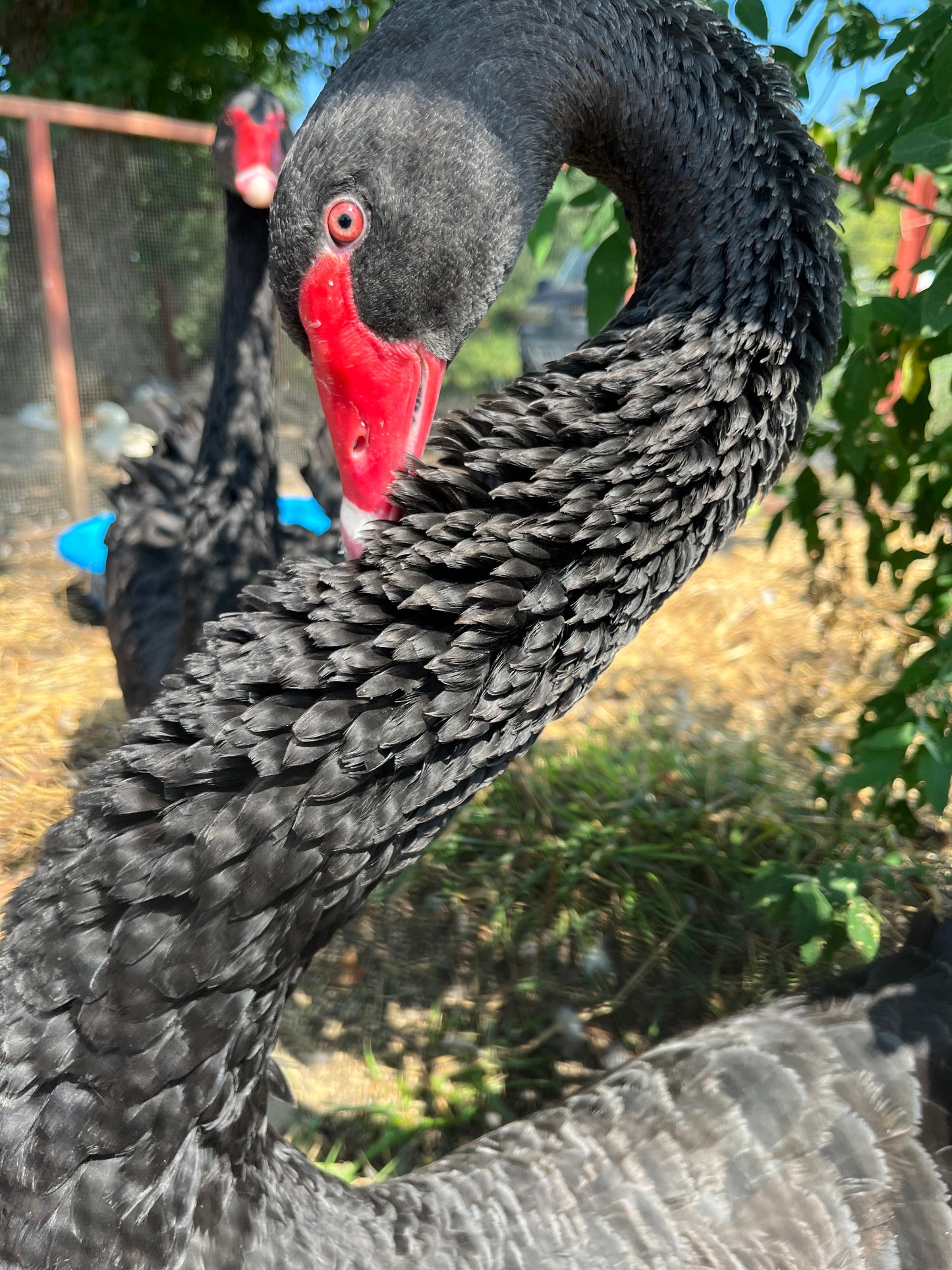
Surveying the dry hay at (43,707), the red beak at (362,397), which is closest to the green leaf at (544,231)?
the red beak at (362,397)

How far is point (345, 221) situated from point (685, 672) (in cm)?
312

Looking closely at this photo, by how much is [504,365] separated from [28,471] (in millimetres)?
7536

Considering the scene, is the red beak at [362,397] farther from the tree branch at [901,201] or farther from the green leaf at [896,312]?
the tree branch at [901,201]

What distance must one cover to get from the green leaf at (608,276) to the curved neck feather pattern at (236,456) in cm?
118

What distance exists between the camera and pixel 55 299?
5273 millimetres

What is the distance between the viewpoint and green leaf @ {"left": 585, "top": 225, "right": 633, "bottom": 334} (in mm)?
1797

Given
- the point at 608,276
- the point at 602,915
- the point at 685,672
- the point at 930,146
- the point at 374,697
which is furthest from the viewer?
the point at 685,672

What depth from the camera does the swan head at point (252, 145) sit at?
8.77 feet

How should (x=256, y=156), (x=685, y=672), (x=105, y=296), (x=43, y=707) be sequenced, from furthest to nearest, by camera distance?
(x=105, y=296) < (x=685, y=672) < (x=43, y=707) < (x=256, y=156)

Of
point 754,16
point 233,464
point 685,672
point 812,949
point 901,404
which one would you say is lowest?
point 685,672

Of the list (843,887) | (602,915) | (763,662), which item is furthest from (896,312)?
(763,662)

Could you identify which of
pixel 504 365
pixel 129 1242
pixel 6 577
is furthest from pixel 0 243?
pixel 504 365

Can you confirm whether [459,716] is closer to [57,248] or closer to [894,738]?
A: [894,738]

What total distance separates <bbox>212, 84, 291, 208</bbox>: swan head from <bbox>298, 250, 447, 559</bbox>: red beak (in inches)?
60.7
